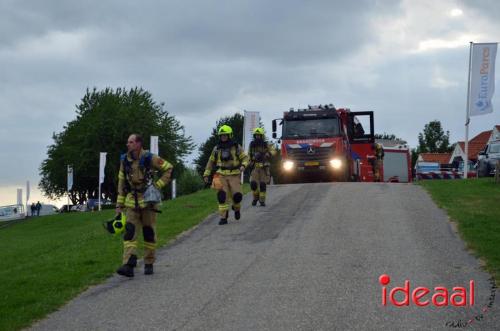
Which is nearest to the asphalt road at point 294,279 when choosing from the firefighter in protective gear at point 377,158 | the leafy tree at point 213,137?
→ the firefighter in protective gear at point 377,158

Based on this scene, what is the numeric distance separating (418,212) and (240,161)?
436 centimetres

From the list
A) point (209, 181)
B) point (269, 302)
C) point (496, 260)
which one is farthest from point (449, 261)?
point (209, 181)

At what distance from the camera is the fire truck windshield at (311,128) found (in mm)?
27656

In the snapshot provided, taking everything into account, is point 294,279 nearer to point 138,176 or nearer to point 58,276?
point 138,176

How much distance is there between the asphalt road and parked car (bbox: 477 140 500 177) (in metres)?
18.8

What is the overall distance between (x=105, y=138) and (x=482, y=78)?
133 ft

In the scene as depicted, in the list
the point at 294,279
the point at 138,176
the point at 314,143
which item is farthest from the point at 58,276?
the point at 314,143

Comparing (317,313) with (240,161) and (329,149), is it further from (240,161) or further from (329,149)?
(329,149)

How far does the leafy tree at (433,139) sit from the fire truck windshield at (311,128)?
281ft

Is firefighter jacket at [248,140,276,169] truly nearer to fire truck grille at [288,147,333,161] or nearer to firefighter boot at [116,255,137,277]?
firefighter boot at [116,255,137,277]

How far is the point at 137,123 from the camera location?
63.6m

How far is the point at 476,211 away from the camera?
664 inches

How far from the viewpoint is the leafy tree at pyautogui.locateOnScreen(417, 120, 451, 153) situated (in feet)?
361

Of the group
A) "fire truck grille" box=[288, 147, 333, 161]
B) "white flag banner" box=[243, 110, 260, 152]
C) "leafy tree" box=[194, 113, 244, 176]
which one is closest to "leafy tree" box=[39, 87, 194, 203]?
"leafy tree" box=[194, 113, 244, 176]
